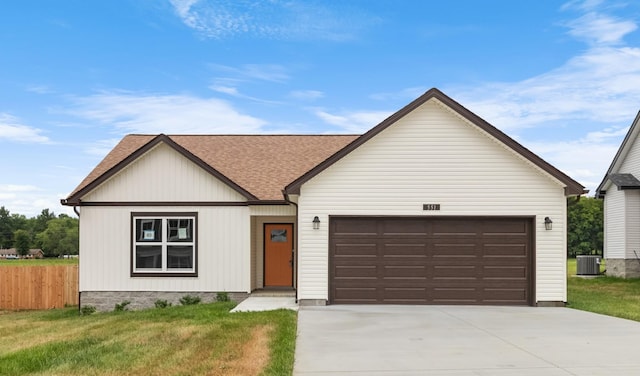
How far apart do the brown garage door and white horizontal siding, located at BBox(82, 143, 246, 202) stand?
3858 millimetres

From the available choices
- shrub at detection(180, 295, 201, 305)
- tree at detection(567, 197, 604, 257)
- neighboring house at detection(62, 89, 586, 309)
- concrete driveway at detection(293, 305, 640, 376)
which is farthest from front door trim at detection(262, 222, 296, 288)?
tree at detection(567, 197, 604, 257)

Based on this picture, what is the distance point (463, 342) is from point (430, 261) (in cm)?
580

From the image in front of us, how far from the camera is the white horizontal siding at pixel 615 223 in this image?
88.1ft

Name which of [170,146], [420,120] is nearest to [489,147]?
[420,120]

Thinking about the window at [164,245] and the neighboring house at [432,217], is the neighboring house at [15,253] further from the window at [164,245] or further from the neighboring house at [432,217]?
the neighboring house at [432,217]

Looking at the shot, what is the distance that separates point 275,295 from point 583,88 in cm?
1451

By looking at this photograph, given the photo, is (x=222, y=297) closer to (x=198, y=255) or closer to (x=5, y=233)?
(x=198, y=255)

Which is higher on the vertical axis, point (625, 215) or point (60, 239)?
point (625, 215)

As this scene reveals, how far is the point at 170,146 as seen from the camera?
1784 centimetres

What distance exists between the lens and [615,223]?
27.6 metres

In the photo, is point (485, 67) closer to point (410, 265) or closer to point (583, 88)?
point (583, 88)

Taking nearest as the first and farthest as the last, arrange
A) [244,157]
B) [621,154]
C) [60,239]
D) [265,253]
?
[265,253]
[244,157]
[621,154]
[60,239]

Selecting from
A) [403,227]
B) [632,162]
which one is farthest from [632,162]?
[403,227]

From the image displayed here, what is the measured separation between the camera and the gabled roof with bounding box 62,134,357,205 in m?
17.8
